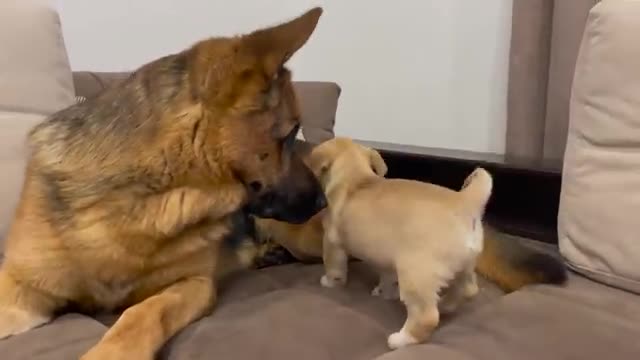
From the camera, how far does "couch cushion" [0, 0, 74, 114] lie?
1.55 m

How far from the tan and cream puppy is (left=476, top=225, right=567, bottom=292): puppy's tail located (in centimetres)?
13

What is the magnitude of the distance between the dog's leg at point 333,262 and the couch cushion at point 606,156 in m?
0.39

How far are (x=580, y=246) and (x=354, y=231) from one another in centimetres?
42

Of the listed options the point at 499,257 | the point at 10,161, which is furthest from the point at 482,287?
the point at 10,161

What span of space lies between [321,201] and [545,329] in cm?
40

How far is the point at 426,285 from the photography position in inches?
46.2

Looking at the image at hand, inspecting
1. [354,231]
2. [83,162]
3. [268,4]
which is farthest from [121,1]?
[354,231]

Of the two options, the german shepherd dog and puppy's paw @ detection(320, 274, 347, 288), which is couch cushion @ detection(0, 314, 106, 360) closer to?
the german shepherd dog

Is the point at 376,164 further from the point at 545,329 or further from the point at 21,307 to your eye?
the point at 21,307

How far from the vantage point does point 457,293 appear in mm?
1312

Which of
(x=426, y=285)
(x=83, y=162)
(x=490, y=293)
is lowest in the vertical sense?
(x=490, y=293)

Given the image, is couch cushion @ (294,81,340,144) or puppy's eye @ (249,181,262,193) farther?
couch cushion @ (294,81,340,144)

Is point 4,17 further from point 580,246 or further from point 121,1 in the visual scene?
point 580,246

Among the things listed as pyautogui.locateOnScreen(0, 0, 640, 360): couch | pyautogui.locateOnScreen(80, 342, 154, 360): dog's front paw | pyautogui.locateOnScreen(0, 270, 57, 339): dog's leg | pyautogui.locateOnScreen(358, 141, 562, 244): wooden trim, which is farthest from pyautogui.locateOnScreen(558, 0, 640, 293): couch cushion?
pyautogui.locateOnScreen(0, 270, 57, 339): dog's leg
